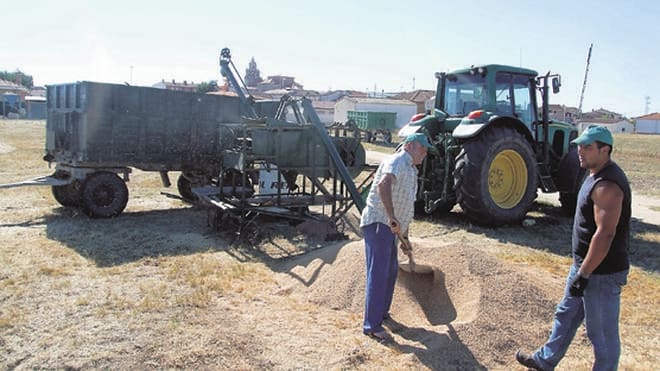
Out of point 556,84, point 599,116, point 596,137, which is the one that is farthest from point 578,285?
point 599,116

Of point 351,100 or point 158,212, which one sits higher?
point 351,100

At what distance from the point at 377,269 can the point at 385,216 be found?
42 cm

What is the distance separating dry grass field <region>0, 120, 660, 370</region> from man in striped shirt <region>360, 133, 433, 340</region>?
0.28 m

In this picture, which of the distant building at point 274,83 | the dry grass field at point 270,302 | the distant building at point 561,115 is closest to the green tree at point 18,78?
the distant building at point 274,83

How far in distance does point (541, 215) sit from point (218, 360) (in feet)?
25.2

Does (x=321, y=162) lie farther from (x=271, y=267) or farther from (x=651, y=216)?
(x=651, y=216)

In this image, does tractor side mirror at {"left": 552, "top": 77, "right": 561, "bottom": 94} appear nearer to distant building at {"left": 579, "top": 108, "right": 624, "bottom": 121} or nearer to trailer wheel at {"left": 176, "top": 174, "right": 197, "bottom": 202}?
trailer wheel at {"left": 176, "top": 174, "right": 197, "bottom": 202}

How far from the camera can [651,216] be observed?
1048 cm

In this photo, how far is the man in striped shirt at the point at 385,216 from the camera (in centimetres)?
420

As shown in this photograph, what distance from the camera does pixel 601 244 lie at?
3.27 metres

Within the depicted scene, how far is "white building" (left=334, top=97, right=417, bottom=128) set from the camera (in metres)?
Result: 46.2

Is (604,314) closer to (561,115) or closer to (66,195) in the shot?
(66,195)

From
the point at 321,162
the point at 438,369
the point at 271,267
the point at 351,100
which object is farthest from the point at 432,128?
the point at 351,100

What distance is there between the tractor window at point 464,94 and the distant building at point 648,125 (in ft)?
244
